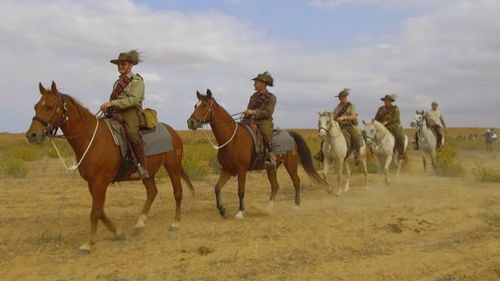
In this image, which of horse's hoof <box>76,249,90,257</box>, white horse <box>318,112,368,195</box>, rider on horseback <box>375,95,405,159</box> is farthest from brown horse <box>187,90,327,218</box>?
rider on horseback <box>375,95,405,159</box>

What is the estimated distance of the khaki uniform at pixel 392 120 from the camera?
53.4 ft

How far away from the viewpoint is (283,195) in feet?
42.7

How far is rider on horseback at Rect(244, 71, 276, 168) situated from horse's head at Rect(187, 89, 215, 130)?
3.49ft

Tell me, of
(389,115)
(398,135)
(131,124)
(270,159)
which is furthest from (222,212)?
(398,135)

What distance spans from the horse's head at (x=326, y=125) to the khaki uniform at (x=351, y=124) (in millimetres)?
562

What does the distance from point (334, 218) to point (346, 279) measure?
11.7ft

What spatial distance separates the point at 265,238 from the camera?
25.1ft

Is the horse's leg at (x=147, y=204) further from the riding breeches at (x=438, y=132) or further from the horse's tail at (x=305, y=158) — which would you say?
the riding breeches at (x=438, y=132)

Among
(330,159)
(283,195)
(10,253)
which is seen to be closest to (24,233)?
(10,253)

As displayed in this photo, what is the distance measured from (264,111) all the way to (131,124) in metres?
3.16

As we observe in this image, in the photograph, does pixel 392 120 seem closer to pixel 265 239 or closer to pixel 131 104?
pixel 265 239

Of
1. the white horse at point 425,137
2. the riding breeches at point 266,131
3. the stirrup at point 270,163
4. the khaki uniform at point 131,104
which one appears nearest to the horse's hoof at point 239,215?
the stirrup at point 270,163

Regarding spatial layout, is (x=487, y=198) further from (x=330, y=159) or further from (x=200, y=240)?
(x=200, y=240)

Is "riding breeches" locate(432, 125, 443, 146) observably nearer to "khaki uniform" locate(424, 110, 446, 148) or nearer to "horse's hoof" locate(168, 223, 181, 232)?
"khaki uniform" locate(424, 110, 446, 148)
